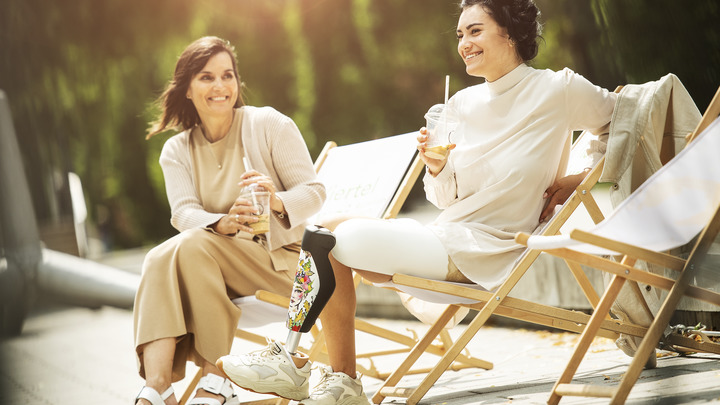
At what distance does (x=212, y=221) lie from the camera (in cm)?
284

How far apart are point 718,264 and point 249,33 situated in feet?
36.5

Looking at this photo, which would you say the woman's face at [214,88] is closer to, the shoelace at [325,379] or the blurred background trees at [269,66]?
the shoelace at [325,379]

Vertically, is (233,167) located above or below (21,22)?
below

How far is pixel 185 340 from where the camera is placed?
2684 mm

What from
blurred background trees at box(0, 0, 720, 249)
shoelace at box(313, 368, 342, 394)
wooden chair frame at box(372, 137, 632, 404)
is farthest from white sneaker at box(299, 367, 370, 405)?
blurred background trees at box(0, 0, 720, 249)

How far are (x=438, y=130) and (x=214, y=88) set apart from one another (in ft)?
3.35

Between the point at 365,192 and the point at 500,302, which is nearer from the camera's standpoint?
the point at 500,302

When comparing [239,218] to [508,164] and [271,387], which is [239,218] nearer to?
[271,387]

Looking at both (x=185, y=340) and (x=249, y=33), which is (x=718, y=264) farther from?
(x=249, y=33)

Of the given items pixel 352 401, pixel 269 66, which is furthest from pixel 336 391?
pixel 269 66

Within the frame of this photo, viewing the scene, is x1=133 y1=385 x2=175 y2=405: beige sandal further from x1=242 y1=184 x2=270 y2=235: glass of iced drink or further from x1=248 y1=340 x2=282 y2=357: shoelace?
x1=242 y1=184 x2=270 y2=235: glass of iced drink

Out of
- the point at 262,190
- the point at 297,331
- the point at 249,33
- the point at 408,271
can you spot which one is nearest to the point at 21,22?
the point at 262,190

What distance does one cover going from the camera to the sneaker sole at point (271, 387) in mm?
2178

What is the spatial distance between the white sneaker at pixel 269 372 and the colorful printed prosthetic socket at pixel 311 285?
7 centimetres
